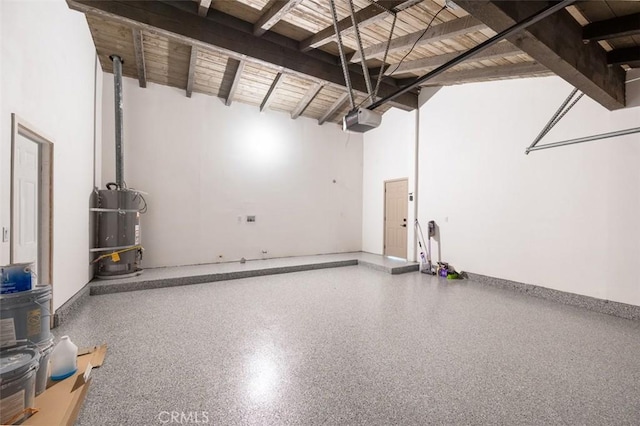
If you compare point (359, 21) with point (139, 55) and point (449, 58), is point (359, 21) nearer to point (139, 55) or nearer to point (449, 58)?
point (449, 58)

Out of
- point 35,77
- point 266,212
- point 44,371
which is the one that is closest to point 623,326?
point 44,371

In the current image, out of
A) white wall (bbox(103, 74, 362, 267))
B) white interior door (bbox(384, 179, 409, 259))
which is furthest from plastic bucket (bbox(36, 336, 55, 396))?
white interior door (bbox(384, 179, 409, 259))

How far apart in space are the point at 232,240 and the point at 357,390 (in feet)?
17.0

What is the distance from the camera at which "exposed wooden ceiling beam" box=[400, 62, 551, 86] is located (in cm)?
427

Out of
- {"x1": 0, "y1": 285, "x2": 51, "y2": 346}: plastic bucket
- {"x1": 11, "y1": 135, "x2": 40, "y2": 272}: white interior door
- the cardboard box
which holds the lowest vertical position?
the cardboard box

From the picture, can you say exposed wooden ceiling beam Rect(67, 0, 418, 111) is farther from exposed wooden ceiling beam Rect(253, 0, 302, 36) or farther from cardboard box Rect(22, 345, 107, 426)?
cardboard box Rect(22, 345, 107, 426)

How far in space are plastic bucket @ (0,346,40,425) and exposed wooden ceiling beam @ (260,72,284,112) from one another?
5501 millimetres

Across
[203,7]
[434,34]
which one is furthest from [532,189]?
[203,7]

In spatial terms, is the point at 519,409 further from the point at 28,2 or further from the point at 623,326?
the point at 28,2

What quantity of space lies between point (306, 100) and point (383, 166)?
8.96 feet

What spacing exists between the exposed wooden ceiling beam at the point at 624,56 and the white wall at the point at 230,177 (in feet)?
18.4

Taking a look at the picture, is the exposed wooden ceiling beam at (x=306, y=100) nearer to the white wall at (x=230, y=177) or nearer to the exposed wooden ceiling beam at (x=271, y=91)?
the white wall at (x=230, y=177)

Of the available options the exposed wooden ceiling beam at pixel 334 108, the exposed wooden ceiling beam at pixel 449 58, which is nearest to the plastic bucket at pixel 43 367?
the exposed wooden ceiling beam at pixel 449 58

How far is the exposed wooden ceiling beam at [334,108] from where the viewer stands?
6693mm
